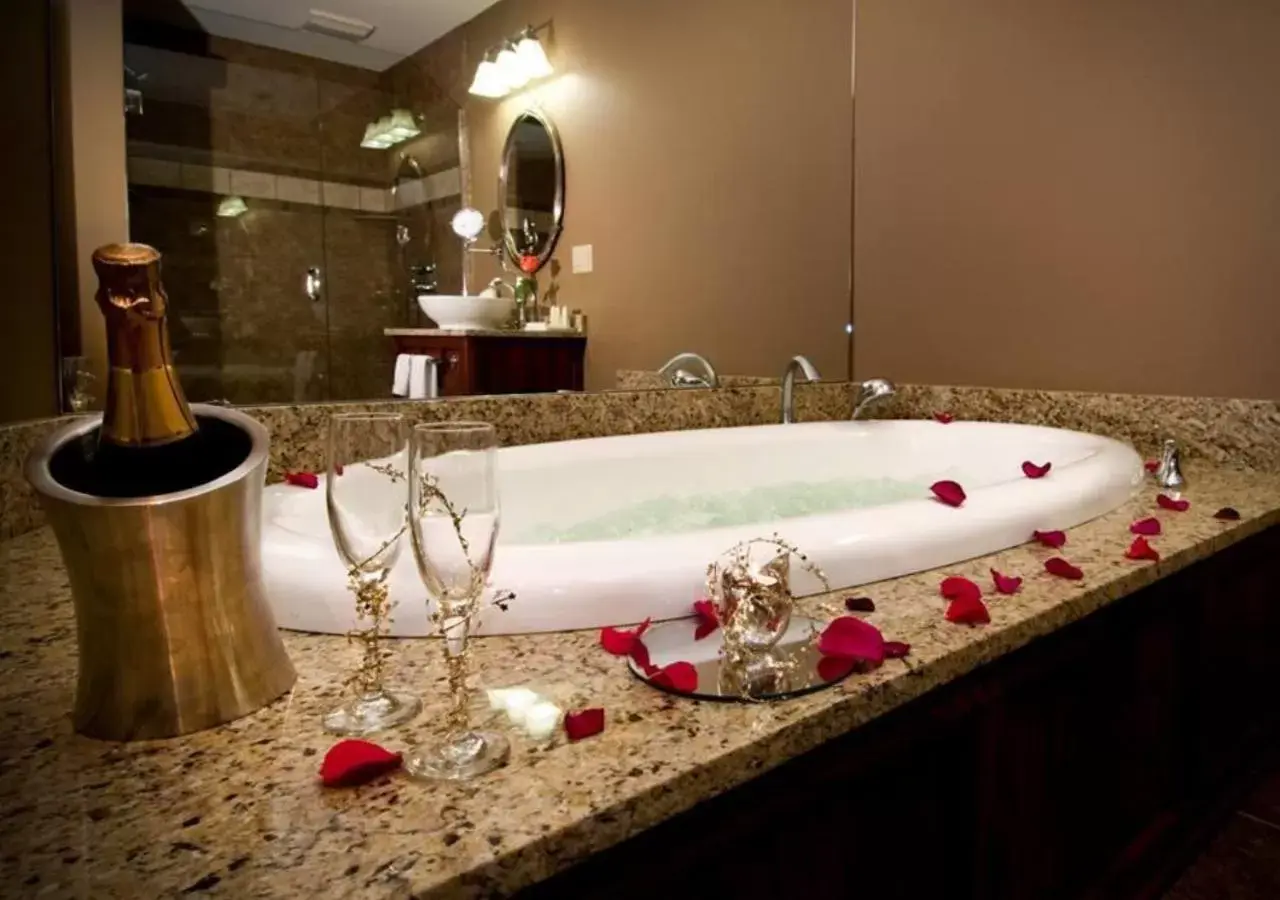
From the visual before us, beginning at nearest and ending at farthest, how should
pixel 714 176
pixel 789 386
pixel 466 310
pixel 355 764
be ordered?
pixel 355 764 < pixel 466 310 < pixel 789 386 < pixel 714 176

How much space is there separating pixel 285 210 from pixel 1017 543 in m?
1.49

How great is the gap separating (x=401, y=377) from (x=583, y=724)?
1.35 m

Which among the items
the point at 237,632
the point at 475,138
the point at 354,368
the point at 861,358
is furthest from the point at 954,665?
the point at 861,358

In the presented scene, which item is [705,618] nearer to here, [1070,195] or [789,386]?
[789,386]

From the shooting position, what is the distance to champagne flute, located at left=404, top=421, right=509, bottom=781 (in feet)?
1.98

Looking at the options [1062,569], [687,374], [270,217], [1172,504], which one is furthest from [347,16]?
[1172,504]

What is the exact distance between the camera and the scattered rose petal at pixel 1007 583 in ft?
3.21

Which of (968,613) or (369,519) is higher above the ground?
(369,519)

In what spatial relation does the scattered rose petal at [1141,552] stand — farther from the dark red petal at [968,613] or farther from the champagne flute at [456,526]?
the champagne flute at [456,526]

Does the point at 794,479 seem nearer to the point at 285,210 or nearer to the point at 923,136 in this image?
the point at 923,136

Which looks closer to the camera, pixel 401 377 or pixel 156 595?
pixel 156 595

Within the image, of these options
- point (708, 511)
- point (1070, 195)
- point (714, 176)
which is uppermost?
point (714, 176)

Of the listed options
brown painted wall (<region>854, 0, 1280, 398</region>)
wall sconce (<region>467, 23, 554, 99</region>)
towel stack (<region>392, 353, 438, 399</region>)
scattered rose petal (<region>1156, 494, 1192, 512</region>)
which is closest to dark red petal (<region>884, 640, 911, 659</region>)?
scattered rose petal (<region>1156, 494, 1192, 512</region>)

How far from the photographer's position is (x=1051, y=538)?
3.94ft
